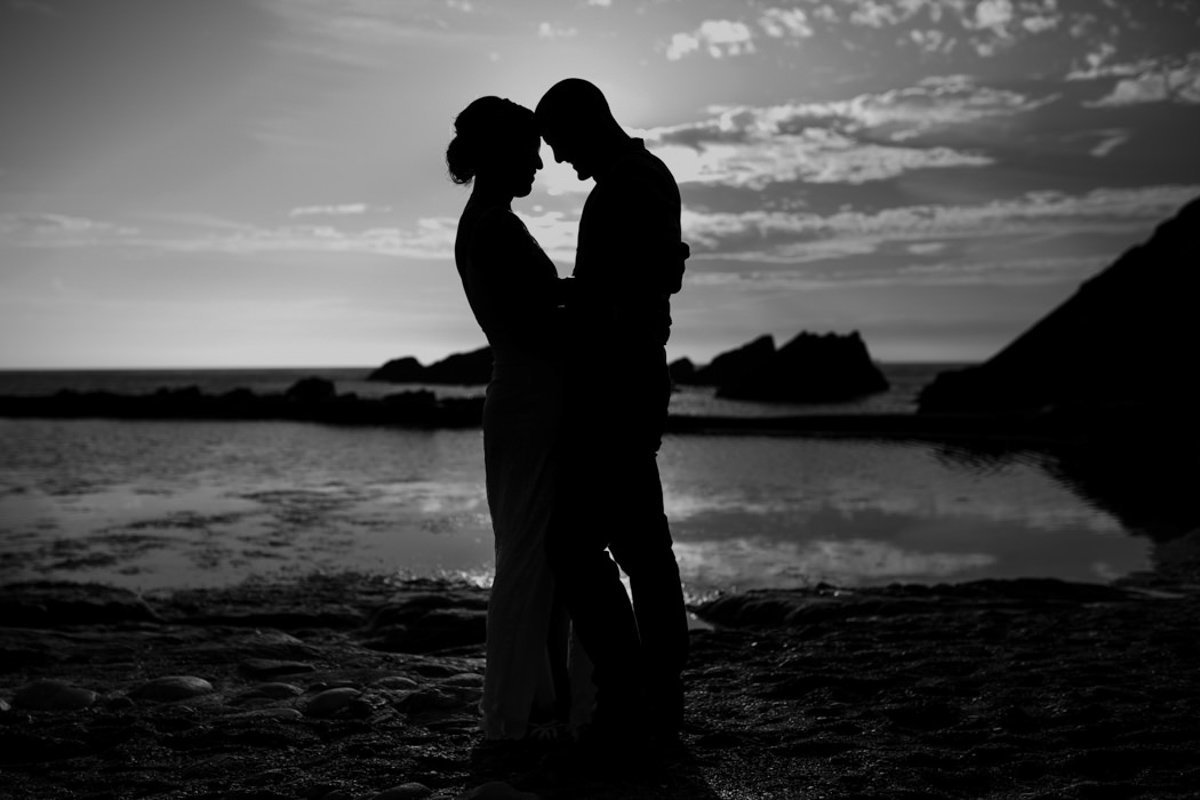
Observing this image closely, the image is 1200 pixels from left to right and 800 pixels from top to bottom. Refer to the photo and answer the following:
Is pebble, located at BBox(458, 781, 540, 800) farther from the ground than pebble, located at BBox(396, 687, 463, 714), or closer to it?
farther from the ground

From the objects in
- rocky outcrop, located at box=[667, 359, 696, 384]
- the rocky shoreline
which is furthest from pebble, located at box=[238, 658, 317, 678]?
rocky outcrop, located at box=[667, 359, 696, 384]

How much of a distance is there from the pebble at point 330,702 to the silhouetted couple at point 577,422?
3.20 ft

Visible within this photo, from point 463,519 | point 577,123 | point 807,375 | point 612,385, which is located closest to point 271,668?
point 612,385

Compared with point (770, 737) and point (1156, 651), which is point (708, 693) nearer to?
point (770, 737)

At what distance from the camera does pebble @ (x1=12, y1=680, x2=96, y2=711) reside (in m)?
4.71

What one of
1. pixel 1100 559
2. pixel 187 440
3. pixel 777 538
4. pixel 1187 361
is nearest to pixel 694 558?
pixel 777 538

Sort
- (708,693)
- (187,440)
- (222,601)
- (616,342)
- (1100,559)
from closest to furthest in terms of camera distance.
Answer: (616,342), (708,693), (222,601), (1100,559), (187,440)

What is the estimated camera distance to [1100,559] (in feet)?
32.8

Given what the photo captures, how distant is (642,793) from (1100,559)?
8384 mm

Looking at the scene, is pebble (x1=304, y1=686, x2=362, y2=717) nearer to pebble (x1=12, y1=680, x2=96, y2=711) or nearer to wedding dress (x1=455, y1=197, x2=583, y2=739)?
wedding dress (x1=455, y1=197, x2=583, y2=739)

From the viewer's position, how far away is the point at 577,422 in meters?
3.82

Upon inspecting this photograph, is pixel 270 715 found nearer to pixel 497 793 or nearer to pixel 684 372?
pixel 497 793

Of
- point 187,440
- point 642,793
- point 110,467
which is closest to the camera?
point 642,793

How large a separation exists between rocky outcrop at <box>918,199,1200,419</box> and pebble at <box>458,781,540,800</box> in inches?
1590
